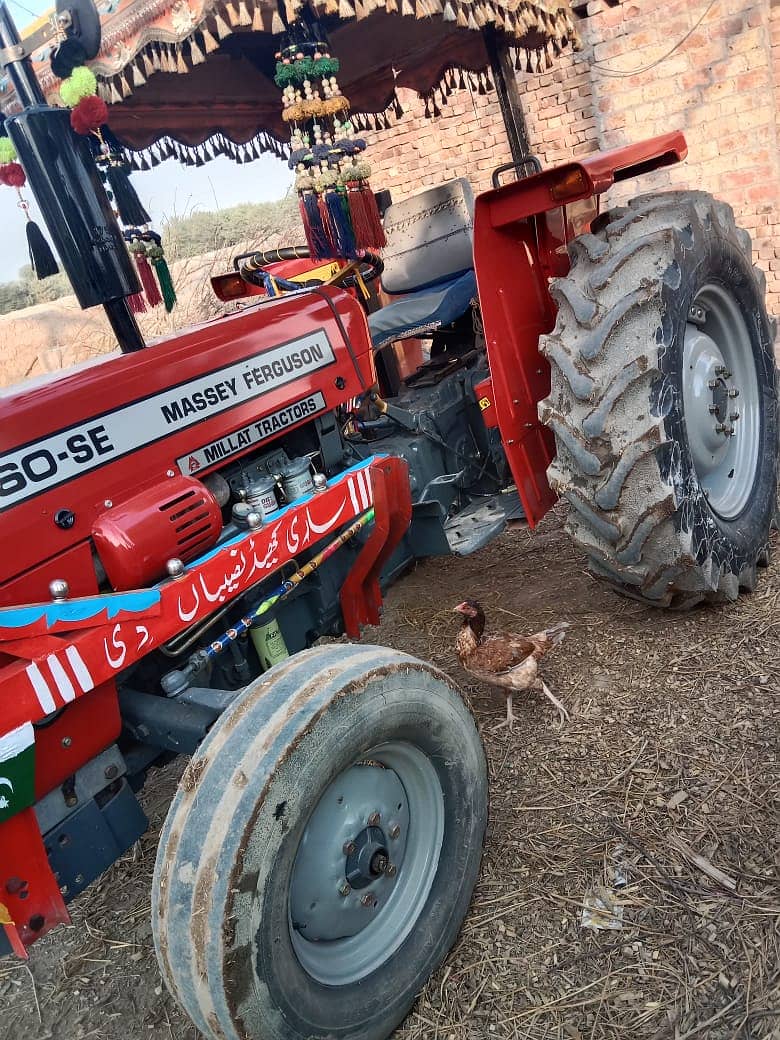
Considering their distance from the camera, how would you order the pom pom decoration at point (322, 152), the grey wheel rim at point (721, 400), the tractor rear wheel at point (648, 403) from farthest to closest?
the pom pom decoration at point (322, 152), the grey wheel rim at point (721, 400), the tractor rear wheel at point (648, 403)

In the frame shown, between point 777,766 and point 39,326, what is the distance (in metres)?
17.3

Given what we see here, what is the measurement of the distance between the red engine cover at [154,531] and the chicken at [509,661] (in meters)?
1.01

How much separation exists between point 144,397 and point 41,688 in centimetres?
79

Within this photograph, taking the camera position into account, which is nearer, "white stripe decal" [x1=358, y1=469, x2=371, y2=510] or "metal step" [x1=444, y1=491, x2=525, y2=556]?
"white stripe decal" [x1=358, y1=469, x2=371, y2=510]

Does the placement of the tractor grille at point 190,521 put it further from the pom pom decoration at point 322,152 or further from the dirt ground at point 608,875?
the pom pom decoration at point 322,152

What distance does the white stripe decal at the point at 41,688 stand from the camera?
5.09 feet

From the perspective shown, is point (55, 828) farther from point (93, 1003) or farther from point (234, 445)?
point (234, 445)

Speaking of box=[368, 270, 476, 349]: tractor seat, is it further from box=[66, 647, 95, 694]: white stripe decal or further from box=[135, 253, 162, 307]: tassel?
box=[66, 647, 95, 694]: white stripe decal

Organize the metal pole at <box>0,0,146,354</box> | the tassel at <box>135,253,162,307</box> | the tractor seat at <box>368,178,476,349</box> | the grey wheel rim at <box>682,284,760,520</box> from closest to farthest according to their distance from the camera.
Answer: the metal pole at <box>0,0,146,354</box> → the grey wheel rim at <box>682,284,760,520</box> → the tassel at <box>135,253,162,307</box> → the tractor seat at <box>368,178,476,349</box>

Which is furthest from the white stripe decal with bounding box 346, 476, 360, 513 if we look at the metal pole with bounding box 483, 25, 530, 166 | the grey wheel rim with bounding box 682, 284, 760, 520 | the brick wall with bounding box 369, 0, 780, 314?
the brick wall with bounding box 369, 0, 780, 314

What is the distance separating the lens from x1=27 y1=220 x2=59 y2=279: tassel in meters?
2.85

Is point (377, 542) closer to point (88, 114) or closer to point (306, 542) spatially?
point (306, 542)

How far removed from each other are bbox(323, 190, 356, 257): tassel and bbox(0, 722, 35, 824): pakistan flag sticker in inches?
94.6

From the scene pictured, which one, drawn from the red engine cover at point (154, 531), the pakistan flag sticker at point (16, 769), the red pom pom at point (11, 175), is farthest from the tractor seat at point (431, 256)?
the pakistan flag sticker at point (16, 769)
